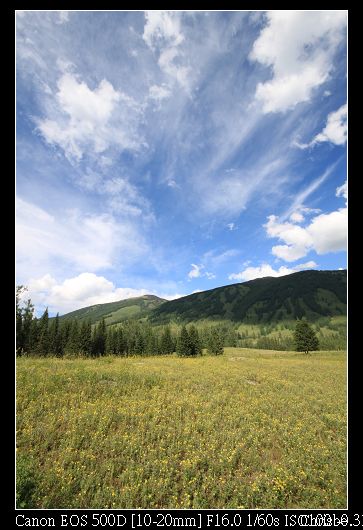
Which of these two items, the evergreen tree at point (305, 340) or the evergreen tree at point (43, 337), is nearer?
the evergreen tree at point (43, 337)

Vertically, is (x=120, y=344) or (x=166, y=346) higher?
(x=120, y=344)

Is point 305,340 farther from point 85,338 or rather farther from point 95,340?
point 95,340

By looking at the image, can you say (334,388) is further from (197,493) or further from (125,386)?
(197,493)

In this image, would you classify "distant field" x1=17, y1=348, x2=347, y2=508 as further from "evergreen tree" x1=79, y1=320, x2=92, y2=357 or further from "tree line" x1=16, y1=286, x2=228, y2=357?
"evergreen tree" x1=79, y1=320, x2=92, y2=357

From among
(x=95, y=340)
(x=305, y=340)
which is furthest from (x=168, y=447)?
(x=95, y=340)

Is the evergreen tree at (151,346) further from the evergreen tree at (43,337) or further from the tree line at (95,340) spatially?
the evergreen tree at (43,337)

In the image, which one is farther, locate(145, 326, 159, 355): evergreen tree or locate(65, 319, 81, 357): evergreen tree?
locate(145, 326, 159, 355): evergreen tree

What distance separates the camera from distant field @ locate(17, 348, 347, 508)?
543 centimetres

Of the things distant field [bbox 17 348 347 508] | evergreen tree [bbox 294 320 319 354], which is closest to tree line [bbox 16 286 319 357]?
evergreen tree [bbox 294 320 319 354]

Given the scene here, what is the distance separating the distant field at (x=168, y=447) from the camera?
17.8 feet

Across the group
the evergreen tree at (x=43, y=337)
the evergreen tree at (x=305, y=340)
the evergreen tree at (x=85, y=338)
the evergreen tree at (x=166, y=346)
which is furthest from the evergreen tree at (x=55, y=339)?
the evergreen tree at (x=305, y=340)

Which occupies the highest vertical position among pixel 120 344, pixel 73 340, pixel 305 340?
pixel 305 340

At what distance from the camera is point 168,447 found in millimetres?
7250
